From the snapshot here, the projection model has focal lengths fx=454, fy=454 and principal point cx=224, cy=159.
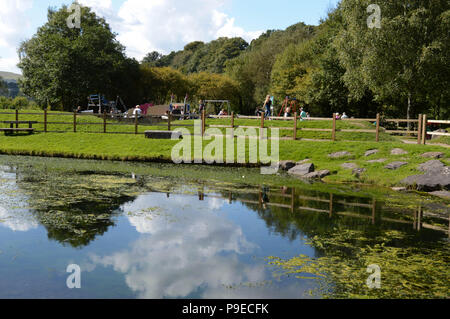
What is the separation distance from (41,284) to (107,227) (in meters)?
3.17

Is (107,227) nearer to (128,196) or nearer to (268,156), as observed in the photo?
(128,196)

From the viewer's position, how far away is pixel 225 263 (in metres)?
7.50

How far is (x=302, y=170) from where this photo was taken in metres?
18.5

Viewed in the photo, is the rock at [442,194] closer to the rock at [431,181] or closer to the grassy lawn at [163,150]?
the rock at [431,181]

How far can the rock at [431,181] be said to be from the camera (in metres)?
14.7

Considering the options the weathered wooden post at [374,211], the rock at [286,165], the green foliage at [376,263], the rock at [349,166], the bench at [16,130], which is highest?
the bench at [16,130]

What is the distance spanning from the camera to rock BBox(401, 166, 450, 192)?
14.7 meters

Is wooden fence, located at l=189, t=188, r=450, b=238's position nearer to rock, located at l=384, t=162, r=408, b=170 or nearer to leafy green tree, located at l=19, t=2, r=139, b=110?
rock, located at l=384, t=162, r=408, b=170

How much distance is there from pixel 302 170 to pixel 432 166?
4820mm

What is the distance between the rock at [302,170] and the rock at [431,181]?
3837 mm

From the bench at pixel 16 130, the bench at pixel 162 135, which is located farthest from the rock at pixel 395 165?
the bench at pixel 16 130

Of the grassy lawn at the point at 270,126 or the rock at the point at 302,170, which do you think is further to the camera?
the grassy lawn at the point at 270,126

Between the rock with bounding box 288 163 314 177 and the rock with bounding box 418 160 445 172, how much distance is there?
4.12m
